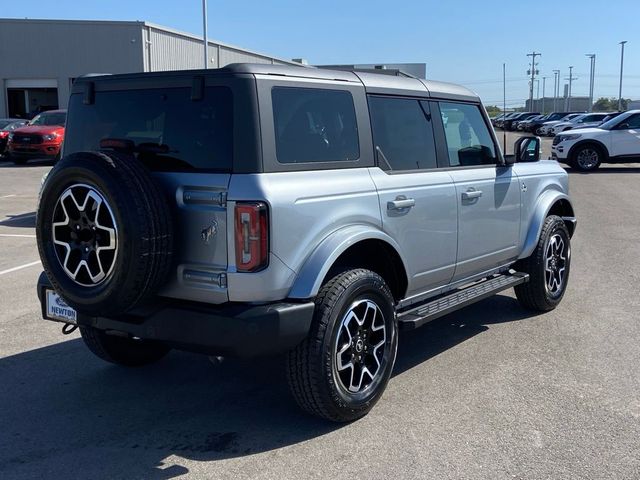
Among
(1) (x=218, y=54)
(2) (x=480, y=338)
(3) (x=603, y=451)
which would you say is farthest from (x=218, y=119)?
(1) (x=218, y=54)

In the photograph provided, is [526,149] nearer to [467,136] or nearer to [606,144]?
[467,136]

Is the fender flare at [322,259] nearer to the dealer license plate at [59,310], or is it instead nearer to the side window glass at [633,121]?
the dealer license plate at [59,310]

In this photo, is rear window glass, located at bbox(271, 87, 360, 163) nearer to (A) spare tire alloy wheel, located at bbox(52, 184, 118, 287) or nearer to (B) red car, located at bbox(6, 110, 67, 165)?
(A) spare tire alloy wheel, located at bbox(52, 184, 118, 287)

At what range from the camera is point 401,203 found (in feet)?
14.4

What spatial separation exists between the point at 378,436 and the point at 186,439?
109cm

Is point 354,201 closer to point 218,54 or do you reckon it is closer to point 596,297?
point 596,297

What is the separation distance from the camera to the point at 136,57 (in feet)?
110

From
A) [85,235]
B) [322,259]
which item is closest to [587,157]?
[322,259]

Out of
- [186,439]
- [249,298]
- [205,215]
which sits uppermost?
[205,215]

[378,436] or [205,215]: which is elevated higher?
[205,215]

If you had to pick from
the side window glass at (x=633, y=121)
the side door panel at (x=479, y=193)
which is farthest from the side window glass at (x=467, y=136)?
the side window glass at (x=633, y=121)

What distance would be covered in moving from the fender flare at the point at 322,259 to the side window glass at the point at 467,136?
1.52 m

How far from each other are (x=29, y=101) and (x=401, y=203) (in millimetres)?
36917

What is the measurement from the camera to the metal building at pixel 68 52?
110 feet
